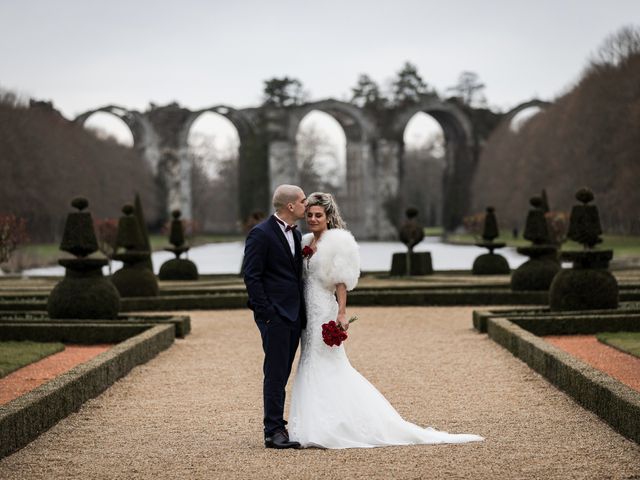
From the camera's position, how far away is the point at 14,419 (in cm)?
619

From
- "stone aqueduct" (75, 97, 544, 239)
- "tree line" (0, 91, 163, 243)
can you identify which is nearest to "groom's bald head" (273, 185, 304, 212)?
"tree line" (0, 91, 163, 243)

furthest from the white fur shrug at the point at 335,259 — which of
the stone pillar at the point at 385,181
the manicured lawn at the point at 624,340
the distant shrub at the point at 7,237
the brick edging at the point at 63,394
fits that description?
the stone pillar at the point at 385,181

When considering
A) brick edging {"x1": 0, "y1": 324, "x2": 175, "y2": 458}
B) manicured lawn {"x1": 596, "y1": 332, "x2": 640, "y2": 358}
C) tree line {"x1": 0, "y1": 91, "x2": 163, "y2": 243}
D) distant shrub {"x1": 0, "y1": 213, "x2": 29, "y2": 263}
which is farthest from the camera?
tree line {"x1": 0, "y1": 91, "x2": 163, "y2": 243}

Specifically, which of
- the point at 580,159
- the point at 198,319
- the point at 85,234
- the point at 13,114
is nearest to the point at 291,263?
the point at 85,234

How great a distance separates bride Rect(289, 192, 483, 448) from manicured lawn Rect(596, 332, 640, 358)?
167 inches

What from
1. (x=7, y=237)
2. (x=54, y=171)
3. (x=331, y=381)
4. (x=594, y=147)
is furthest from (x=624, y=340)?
(x=54, y=171)

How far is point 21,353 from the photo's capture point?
10.9 metres

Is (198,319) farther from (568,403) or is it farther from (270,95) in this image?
(270,95)

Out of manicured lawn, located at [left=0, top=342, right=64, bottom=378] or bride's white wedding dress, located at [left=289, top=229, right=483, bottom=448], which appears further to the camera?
manicured lawn, located at [left=0, top=342, right=64, bottom=378]

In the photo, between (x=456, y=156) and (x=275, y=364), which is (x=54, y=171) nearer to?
(x=456, y=156)

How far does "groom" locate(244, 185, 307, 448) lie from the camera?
20.5 feet

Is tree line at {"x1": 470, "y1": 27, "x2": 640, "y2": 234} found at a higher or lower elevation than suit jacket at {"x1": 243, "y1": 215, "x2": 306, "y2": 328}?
higher

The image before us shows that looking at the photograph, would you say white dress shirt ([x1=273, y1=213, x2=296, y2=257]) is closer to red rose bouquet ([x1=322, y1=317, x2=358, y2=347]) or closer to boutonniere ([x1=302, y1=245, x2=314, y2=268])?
boutonniere ([x1=302, y1=245, x2=314, y2=268])

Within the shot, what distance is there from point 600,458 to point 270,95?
2058 inches
